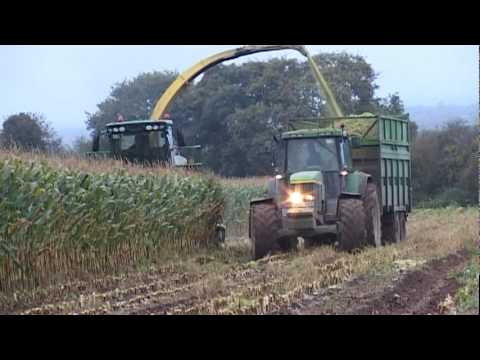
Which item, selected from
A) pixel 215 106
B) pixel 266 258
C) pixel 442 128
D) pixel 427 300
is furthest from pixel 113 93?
pixel 427 300

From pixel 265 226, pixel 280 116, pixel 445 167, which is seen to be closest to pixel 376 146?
pixel 265 226

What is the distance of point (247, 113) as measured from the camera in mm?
40156

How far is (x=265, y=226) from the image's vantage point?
15719mm

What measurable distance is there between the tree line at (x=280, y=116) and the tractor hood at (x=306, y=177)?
2046 cm

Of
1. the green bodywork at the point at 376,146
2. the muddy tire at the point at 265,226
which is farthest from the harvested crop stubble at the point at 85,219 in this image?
the green bodywork at the point at 376,146

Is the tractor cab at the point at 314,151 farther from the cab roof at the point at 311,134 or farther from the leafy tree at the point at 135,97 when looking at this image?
the leafy tree at the point at 135,97

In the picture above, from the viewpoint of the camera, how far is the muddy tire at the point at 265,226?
15703mm

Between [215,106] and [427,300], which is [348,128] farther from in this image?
[215,106]

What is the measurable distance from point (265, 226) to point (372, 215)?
2.22 meters

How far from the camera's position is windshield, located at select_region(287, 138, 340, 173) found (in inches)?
643

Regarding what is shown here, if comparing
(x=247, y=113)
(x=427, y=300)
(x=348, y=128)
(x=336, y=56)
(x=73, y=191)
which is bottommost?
(x=427, y=300)

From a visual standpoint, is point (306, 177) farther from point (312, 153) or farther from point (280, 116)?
point (280, 116)

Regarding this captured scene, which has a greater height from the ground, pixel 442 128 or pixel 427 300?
pixel 442 128
